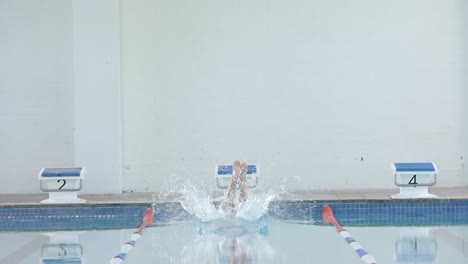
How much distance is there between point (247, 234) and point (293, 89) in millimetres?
2414

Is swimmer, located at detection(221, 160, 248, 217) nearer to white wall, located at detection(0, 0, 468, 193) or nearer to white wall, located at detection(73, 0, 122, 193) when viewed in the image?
white wall, located at detection(0, 0, 468, 193)

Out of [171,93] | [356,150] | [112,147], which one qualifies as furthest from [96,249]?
[356,150]

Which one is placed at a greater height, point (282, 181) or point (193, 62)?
point (193, 62)

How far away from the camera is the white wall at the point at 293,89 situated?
8023 mm

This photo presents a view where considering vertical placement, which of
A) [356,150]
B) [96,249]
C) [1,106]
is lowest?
[96,249]

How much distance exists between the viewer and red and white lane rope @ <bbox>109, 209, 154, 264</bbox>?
5.18 metres

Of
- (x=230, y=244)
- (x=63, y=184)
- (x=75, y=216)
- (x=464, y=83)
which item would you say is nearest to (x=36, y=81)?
(x=63, y=184)

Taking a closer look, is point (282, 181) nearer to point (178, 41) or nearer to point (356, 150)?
point (356, 150)

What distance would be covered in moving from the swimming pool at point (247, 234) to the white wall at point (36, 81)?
1.27m

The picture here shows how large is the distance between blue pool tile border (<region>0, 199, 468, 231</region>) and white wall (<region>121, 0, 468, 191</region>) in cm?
110

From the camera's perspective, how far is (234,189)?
21.0 ft

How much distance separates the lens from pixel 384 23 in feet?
26.3

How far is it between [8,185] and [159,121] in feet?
6.45

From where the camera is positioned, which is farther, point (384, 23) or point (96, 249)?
point (384, 23)
